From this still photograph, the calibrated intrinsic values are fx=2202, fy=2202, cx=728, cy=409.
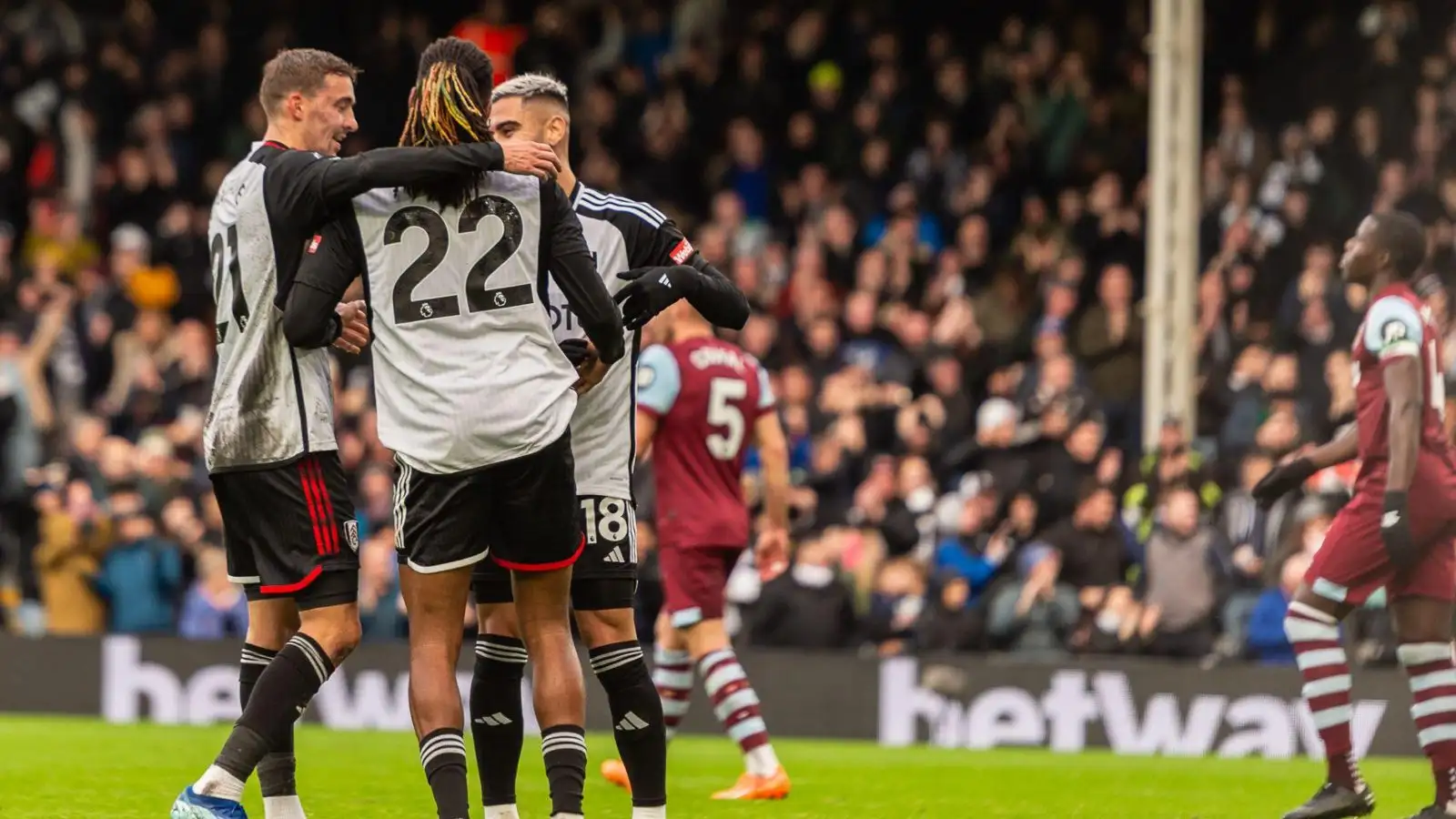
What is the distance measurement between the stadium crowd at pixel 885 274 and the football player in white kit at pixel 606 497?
26.9ft

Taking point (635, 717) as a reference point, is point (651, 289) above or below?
above

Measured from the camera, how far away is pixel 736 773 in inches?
453

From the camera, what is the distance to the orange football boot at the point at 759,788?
9.74 metres

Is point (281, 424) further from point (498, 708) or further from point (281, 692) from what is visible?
point (498, 708)

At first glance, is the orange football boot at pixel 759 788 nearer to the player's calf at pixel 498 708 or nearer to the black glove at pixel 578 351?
the player's calf at pixel 498 708

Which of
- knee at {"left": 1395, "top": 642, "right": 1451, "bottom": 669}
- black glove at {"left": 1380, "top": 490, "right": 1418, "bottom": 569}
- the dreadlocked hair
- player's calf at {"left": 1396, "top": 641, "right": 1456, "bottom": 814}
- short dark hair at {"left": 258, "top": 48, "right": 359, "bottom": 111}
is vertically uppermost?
short dark hair at {"left": 258, "top": 48, "right": 359, "bottom": 111}

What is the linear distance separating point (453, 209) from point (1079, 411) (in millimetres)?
10674

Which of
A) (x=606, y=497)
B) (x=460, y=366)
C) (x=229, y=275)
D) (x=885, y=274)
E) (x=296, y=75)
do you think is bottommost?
(x=606, y=497)

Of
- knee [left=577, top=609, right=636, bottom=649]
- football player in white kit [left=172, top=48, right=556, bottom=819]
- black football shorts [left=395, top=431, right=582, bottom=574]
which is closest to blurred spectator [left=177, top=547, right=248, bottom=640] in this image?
football player in white kit [left=172, top=48, right=556, bottom=819]

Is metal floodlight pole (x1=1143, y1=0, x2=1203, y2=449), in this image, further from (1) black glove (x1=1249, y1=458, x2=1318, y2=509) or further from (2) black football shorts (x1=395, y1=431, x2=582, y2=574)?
(2) black football shorts (x1=395, y1=431, x2=582, y2=574)

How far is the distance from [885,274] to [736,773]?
7.74 m

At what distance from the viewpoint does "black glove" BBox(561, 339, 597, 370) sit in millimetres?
6953

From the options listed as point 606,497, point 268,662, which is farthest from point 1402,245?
point 268,662

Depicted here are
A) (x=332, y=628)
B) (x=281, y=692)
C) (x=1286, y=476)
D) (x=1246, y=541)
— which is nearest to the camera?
(x=281, y=692)
